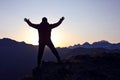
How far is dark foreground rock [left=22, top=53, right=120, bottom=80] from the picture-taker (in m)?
14.1

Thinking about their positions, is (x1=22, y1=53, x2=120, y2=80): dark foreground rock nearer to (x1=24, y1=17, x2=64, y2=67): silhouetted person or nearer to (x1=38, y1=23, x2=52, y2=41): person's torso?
(x1=24, y1=17, x2=64, y2=67): silhouetted person

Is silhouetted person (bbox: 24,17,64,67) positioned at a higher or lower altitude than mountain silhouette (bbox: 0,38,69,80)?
lower

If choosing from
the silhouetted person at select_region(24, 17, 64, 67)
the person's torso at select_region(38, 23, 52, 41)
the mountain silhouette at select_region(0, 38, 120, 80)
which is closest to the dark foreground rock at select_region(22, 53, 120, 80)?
the silhouetted person at select_region(24, 17, 64, 67)

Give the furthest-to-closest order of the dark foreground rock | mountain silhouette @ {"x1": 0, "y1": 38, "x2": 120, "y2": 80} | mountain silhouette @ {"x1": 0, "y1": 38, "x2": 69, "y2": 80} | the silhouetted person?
mountain silhouette @ {"x1": 0, "y1": 38, "x2": 69, "y2": 80}
mountain silhouette @ {"x1": 0, "y1": 38, "x2": 120, "y2": 80}
the silhouetted person
the dark foreground rock

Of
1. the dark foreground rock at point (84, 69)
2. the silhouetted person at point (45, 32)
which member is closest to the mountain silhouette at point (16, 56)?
the dark foreground rock at point (84, 69)

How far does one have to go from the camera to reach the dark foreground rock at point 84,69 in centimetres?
1409

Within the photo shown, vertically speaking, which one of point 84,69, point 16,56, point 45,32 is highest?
point 16,56

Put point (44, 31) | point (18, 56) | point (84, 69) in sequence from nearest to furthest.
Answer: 1. point (84, 69)
2. point (44, 31)
3. point (18, 56)

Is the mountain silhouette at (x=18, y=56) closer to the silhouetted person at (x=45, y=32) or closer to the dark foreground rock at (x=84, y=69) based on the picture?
the dark foreground rock at (x=84, y=69)

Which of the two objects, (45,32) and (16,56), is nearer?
(45,32)

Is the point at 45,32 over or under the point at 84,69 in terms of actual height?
over

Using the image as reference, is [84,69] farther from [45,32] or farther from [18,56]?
[18,56]

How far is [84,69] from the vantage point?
15.0 meters

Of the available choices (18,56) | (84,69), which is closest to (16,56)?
(18,56)
